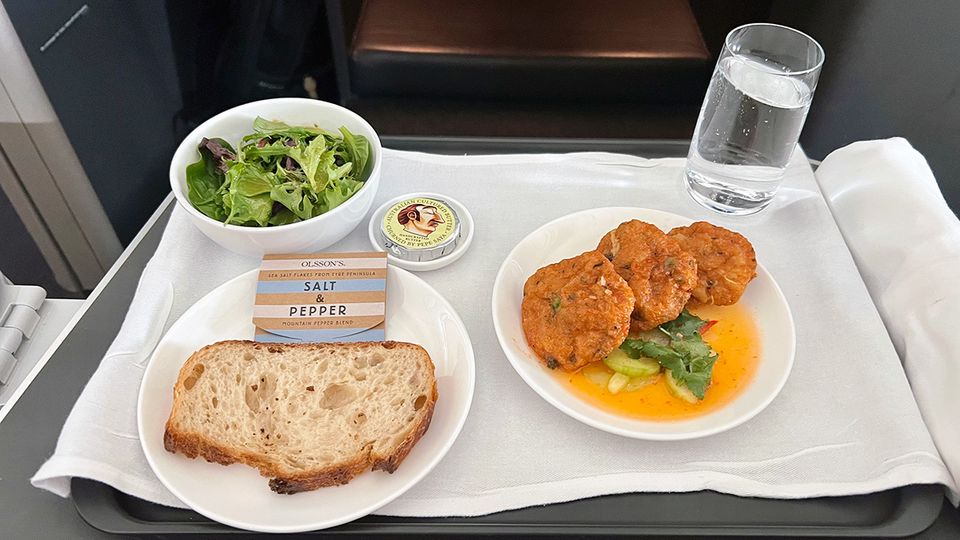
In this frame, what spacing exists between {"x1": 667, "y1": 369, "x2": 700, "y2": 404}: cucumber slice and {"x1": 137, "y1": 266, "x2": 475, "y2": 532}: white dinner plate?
32cm

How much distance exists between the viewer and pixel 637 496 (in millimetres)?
1000

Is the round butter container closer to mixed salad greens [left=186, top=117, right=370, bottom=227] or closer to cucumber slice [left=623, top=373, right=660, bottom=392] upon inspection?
mixed salad greens [left=186, top=117, right=370, bottom=227]

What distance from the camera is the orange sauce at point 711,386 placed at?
1.04 meters

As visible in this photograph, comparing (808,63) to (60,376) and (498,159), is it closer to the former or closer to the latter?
(498,159)

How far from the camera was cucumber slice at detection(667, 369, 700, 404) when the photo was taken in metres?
1.05

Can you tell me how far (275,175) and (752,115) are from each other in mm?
910

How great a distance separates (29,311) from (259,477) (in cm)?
63

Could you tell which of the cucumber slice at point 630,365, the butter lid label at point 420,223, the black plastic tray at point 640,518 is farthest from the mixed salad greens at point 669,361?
the butter lid label at point 420,223

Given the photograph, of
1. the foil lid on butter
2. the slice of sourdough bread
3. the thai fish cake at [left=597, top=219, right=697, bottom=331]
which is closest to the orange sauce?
the thai fish cake at [left=597, top=219, right=697, bottom=331]

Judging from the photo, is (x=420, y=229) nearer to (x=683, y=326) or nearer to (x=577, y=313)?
(x=577, y=313)

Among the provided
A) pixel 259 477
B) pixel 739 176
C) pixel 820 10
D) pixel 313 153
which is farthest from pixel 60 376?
pixel 820 10

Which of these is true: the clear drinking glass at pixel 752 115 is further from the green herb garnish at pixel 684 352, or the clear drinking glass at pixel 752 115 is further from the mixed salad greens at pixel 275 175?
the mixed salad greens at pixel 275 175

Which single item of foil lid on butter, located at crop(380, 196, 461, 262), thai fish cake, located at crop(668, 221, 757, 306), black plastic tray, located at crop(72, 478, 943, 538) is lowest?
black plastic tray, located at crop(72, 478, 943, 538)

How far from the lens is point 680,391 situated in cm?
106
